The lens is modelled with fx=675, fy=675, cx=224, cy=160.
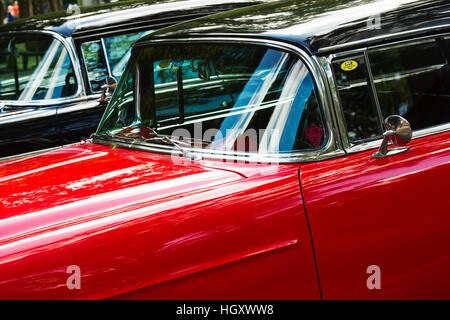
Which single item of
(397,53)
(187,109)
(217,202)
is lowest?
(217,202)

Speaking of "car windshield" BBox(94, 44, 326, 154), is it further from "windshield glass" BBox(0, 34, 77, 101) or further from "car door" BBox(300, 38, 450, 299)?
"windshield glass" BBox(0, 34, 77, 101)

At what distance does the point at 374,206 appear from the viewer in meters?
2.75

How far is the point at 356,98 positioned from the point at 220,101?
0.64 meters

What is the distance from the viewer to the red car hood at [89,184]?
2.55 metres

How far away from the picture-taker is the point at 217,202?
258cm

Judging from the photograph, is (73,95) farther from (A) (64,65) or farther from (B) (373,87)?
(B) (373,87)

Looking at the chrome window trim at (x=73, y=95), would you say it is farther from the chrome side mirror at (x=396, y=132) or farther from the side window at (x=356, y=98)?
the chrome side mirror at (x=396, y=132)

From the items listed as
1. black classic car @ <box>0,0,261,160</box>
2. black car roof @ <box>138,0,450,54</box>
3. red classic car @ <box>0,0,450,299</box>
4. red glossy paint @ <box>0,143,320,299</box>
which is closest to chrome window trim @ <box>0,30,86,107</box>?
black classic car @ <box>0,0,261,160</box>

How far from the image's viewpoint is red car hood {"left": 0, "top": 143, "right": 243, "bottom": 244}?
2547 millimetres

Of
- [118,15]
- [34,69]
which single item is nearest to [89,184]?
[34,69]

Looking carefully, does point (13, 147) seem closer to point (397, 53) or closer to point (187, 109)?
point (187, 109)

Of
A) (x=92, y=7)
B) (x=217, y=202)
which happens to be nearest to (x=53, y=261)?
(x=217, y=202)

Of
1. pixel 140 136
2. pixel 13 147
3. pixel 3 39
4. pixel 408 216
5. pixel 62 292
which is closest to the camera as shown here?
pixel 62 292
